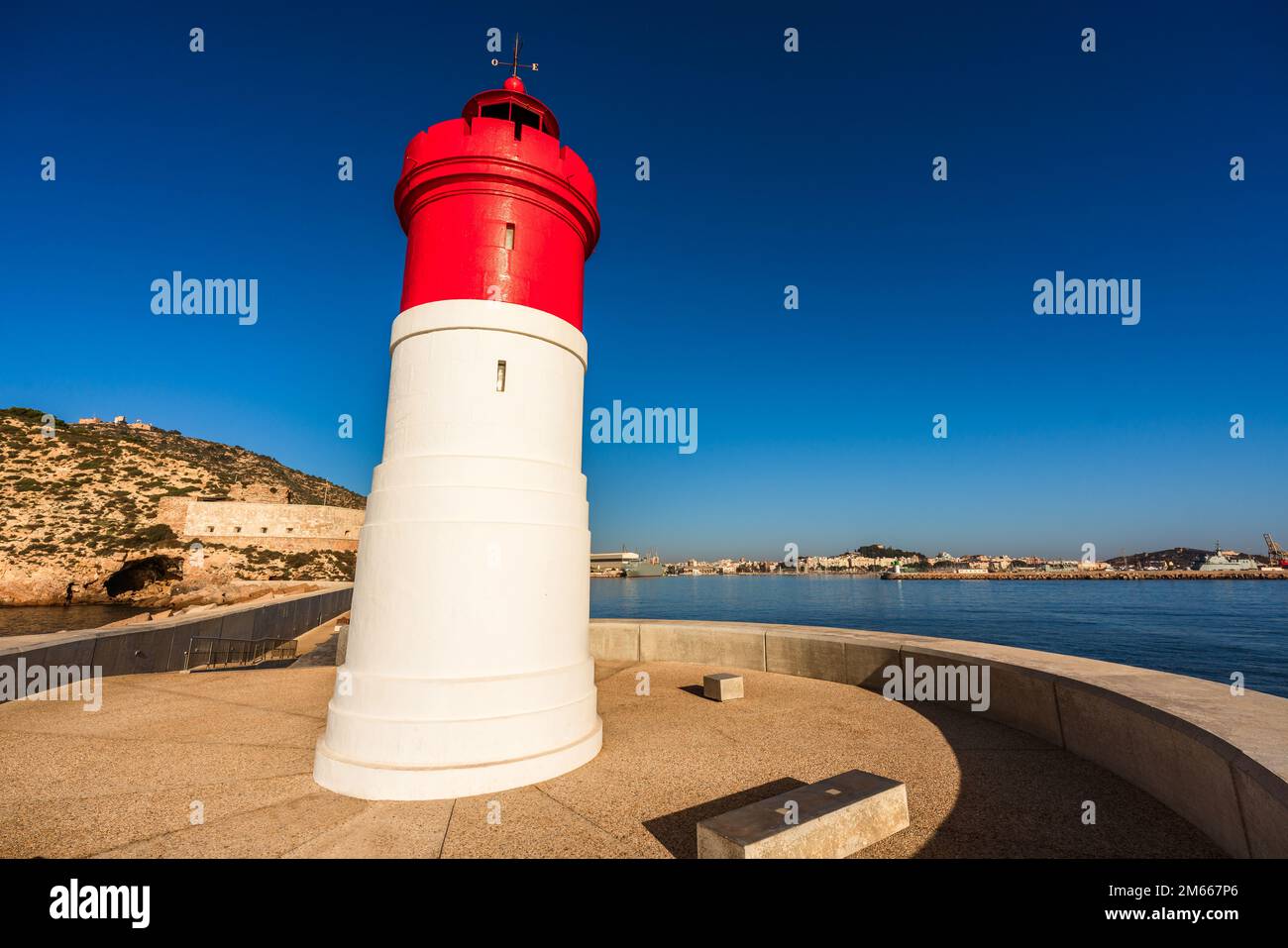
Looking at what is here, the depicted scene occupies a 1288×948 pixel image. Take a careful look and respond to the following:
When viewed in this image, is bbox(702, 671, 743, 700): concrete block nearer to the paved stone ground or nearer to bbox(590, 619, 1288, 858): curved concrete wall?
the paved stone ground

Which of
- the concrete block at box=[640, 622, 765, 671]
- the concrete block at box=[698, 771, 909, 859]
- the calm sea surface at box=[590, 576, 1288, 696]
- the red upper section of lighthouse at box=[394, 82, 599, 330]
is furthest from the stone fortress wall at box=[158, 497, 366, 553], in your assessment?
the concrete block at box=[698, 771, 909, 859]

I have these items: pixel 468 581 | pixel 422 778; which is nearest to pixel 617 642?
pixel 468 581

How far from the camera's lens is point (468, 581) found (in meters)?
5.87

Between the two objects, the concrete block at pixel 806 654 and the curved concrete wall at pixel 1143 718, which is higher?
the curved concrete wall at pixel 1143 718

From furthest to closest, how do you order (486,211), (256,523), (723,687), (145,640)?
(256,523) → (145,640) → (723,687) → (486,211)

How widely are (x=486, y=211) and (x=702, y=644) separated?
9.64 metres

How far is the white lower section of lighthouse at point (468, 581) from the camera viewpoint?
5.53m

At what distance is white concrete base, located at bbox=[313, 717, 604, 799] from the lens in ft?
17.3

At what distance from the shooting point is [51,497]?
5116 centimetres

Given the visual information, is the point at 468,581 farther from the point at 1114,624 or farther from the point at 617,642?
the point at 1114,624

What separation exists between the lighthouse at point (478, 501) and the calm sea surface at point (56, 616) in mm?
41549

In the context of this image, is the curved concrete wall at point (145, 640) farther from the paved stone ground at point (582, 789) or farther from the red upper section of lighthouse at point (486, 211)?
the red upper section of lighthouse at point (486, 211)

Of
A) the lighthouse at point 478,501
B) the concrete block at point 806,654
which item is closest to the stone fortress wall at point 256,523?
the concrete block at point 806,654

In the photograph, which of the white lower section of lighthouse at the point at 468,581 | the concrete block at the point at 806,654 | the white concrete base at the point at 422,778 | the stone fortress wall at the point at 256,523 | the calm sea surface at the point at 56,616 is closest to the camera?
the white concrete base at the point at 422,778
